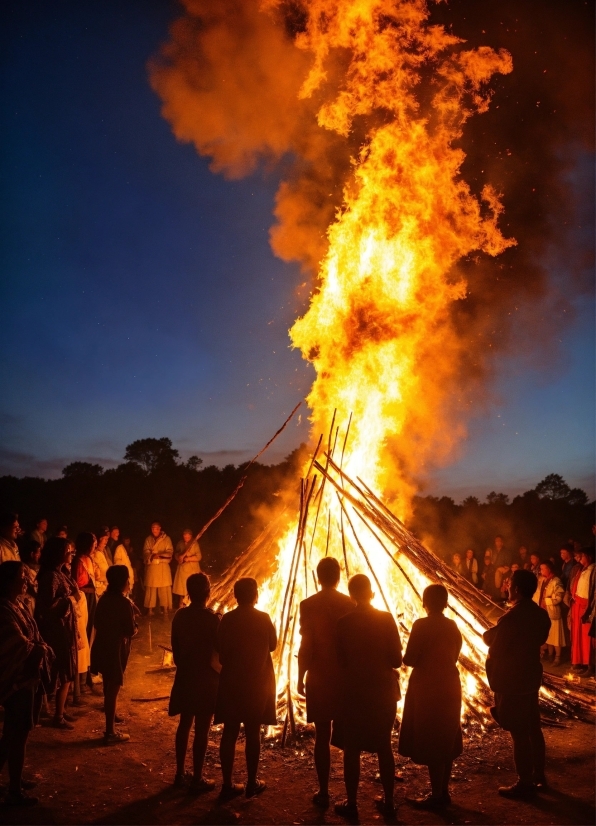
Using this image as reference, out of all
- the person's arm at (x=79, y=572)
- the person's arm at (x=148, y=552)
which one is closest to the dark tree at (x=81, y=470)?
the person's arm at (x=148, y=552)

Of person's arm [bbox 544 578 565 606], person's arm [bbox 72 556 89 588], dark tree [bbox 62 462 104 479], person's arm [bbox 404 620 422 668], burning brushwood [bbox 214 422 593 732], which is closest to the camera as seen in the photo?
person's arm [bbox 404 620 422 668]

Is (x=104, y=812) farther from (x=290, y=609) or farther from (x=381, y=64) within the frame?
(x=381, y=64)

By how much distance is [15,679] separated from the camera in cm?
429

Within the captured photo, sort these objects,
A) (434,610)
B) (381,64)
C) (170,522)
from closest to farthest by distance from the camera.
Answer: (434,610), (381,64), (170,522)

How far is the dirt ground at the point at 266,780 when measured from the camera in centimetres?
425

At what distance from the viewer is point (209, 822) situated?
4.15 metres

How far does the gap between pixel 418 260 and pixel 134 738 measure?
24.3 ft

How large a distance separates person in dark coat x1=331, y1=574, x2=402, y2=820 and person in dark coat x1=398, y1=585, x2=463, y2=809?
204mm

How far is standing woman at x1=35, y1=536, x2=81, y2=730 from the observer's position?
5.88 metres

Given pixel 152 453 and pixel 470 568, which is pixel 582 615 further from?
pixel 152 453

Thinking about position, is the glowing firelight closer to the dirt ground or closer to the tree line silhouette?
the dirt ground

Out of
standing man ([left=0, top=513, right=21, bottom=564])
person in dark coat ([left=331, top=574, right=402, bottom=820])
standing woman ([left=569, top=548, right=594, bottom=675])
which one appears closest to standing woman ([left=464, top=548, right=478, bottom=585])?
standing woman ([left=569, top=548, right=594, bottom=675])

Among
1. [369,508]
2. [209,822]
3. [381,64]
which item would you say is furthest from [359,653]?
[381,64]

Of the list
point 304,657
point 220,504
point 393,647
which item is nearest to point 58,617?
point 304,657
